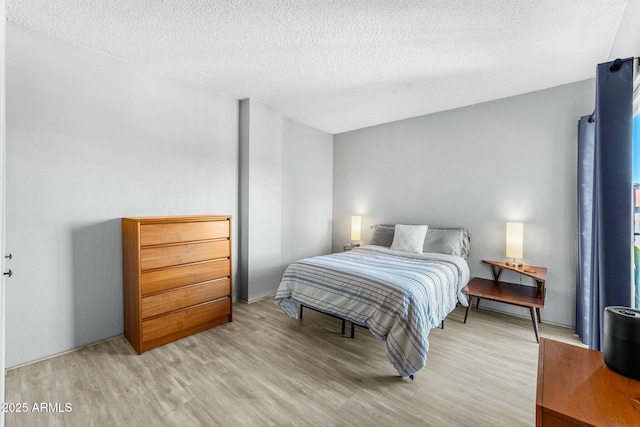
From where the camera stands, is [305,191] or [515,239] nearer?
[515,239]

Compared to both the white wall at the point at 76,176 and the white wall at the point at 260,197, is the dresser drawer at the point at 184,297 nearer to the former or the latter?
the white wall at the point at 76,176

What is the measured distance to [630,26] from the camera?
68.6 inches

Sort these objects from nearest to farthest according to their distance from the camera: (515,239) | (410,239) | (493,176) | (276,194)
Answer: (515,239) < (493,176) < (410,239) < (276,194)

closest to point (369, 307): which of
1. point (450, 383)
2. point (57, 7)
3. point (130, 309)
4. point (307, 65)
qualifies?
point (450, 383)

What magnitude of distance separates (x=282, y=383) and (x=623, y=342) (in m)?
1.84

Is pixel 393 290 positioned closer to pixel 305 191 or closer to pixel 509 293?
pixel 509 293

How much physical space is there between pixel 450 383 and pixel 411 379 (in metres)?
0.27

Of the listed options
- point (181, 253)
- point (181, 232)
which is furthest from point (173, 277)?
point (181, 232)

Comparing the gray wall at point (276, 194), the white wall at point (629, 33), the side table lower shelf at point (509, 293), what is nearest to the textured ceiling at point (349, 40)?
the white wall at point (629, 33)

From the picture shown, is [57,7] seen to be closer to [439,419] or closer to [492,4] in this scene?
[492,4]

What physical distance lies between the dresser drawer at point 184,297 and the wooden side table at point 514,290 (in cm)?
260

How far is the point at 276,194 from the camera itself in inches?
156

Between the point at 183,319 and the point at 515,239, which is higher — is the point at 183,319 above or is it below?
below

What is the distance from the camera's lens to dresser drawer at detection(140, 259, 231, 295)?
2390 millimetres
